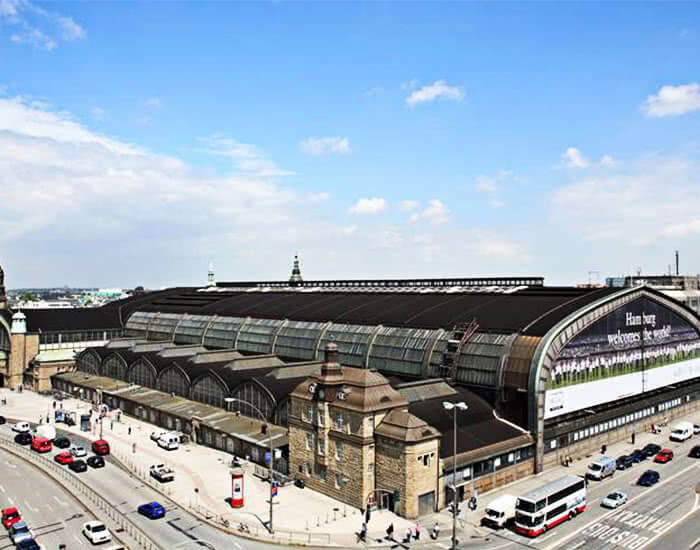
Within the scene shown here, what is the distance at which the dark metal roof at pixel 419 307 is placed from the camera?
274 feet

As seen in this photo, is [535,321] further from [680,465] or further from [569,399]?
[680,465]

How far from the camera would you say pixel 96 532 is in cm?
5169

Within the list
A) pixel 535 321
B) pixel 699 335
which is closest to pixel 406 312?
pixel 535 321

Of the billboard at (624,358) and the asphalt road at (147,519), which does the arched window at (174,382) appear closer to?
the asphalt road at (147,519)

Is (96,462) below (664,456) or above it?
above

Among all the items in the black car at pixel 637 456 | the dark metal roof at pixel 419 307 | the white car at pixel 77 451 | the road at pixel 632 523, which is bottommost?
the road at pixel 632 523

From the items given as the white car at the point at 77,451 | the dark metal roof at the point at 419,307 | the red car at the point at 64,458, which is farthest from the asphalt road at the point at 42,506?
the dark metal roof at the point at 419,307

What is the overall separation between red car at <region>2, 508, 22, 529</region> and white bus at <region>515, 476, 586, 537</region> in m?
45.7

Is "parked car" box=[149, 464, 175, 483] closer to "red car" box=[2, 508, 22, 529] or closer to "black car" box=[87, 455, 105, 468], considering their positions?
"black car" box=[87, 455, 105, 468]

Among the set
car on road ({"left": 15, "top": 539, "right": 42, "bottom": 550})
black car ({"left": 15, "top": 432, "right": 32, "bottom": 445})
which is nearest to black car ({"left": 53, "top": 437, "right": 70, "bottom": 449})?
black car ({"left": 15, "top": 432, "right": 32, "bottom": 445})

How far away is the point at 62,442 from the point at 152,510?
3304cm

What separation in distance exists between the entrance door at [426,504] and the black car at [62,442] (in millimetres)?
51516

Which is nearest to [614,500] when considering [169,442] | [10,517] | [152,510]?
[152,510]

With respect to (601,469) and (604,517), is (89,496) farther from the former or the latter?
(601,469)
